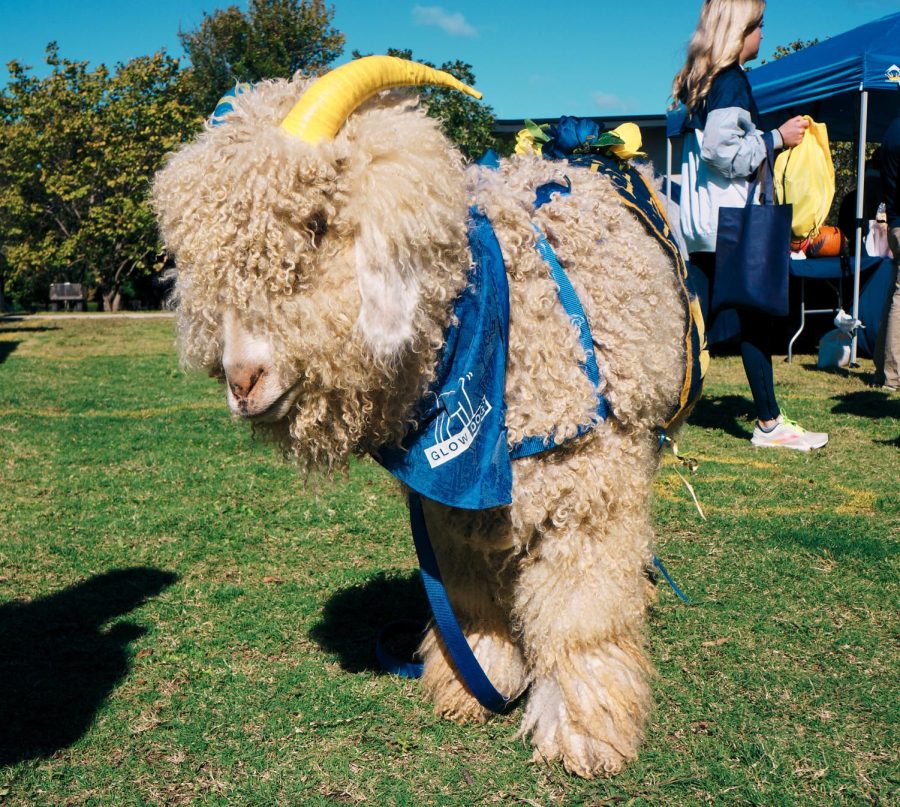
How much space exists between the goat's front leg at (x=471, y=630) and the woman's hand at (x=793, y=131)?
3.77 meters

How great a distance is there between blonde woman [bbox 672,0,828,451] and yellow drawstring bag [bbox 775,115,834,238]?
0.28 metres

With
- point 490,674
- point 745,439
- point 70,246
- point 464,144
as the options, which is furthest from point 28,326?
point 490,674

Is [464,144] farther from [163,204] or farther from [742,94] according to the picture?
[163,204]

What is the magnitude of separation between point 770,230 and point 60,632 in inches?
175

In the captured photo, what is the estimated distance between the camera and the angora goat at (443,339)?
2.05 m

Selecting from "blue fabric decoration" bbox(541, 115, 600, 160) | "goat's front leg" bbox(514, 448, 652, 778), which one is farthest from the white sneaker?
"goat's front leg" bbox(514, 448, 652, 778)

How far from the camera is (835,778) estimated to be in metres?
2.68

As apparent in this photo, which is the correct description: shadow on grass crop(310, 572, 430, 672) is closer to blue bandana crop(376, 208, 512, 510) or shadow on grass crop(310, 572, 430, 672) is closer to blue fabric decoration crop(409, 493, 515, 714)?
blue fabric decoration crop(409, 493, 515, 714)

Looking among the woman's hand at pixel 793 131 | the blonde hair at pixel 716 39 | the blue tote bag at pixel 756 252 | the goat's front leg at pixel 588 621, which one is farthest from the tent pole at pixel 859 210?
the goat's front leg at pixel 588 621

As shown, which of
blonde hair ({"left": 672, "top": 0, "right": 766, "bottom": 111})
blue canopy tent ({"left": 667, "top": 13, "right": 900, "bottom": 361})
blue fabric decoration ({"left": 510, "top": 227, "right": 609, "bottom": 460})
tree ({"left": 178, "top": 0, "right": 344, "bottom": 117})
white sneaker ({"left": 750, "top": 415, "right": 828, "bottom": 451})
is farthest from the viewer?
tree ({"left": 178, "top": 0, "right": 344, "bottom": 117})

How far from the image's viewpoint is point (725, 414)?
799 cm

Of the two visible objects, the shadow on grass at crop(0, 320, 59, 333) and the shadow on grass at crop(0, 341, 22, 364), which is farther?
the shadow on grass at crop(0, 320, 59, 333)

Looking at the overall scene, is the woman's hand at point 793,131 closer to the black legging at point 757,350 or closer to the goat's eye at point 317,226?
the black legging at point 757,350

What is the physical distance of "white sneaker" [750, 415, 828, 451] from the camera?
6.55 m
